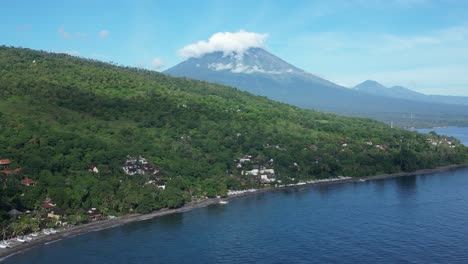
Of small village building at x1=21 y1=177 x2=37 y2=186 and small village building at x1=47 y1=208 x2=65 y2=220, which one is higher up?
small village building at x1=21 y1=177 x2=37 y2=186

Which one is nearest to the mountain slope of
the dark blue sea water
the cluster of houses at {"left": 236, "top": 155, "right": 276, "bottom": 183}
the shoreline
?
the cluster of houses at {"left": 236, "top": 155, "right": 276, "bottom": 183}

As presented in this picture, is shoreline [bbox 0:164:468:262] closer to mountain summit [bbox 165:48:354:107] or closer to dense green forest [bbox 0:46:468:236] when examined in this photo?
dense green forest [bbox 0:46:468:236]

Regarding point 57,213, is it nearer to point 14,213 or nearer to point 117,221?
point 14,213

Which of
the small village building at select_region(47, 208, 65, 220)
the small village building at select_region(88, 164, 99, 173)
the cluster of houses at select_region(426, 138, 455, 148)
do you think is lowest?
the small village building at select_region(47, 208, 65, 220)

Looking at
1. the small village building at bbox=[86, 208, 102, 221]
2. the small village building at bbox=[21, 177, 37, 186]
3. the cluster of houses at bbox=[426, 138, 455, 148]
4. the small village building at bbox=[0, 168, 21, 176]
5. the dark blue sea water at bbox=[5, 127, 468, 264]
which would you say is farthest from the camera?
the cluster of houses at bbox=[426, 138, 455, 148]

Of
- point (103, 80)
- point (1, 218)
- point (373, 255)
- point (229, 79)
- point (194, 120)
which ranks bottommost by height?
point (373, 255)

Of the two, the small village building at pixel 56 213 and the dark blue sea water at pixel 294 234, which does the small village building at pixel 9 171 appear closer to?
the small village building at pixel 56 213

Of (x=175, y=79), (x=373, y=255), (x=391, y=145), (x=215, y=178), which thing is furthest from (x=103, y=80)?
(x=373, y=255)

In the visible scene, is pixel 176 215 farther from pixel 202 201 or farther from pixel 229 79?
pixel 229 79
